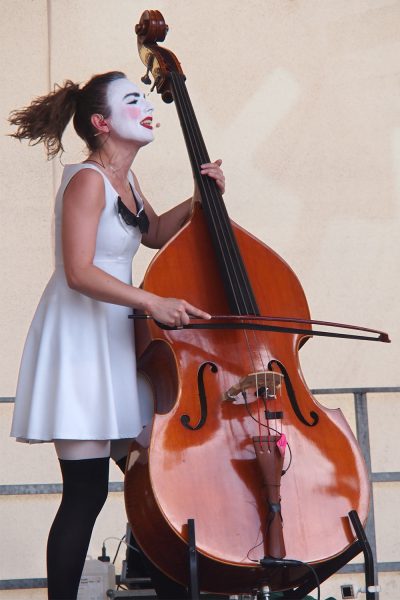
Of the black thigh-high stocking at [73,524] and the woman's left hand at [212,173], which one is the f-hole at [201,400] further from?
the woman's left hand at [212,173]

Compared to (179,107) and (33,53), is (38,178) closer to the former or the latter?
(33,53)

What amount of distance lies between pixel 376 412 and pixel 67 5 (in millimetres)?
2219

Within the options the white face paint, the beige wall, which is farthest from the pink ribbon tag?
the beige wall

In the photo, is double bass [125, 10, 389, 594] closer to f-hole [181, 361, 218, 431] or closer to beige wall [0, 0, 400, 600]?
f-hole [181, 361, 218, 431]

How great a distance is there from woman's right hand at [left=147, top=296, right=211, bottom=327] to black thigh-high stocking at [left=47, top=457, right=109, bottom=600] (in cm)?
35

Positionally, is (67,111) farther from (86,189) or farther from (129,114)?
(86,189)

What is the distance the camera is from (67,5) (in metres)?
3.86

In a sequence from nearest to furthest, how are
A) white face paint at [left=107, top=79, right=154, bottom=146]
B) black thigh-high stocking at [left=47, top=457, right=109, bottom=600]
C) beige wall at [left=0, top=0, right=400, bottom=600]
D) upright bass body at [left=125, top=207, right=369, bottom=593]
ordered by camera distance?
upright bass body at [left=125, top=207, right=369, bottom=593], black thigh-high stocking at [left=47, top=457, right=109, bottom=600], white face paint at [left=107, top=79, right=154, bottom=146], beige wall at [left=0, top=0, right=400, bottom=600]

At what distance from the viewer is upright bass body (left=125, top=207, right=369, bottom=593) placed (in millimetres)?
1650

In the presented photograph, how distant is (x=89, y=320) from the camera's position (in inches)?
76.0

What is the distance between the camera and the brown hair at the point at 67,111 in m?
2.08

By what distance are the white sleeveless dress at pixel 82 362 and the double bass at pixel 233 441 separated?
64 millimetres

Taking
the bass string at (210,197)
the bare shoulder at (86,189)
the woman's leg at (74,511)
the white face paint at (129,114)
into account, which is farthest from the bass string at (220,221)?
the woman's leg at (74,511)

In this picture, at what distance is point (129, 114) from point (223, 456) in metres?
0.82
